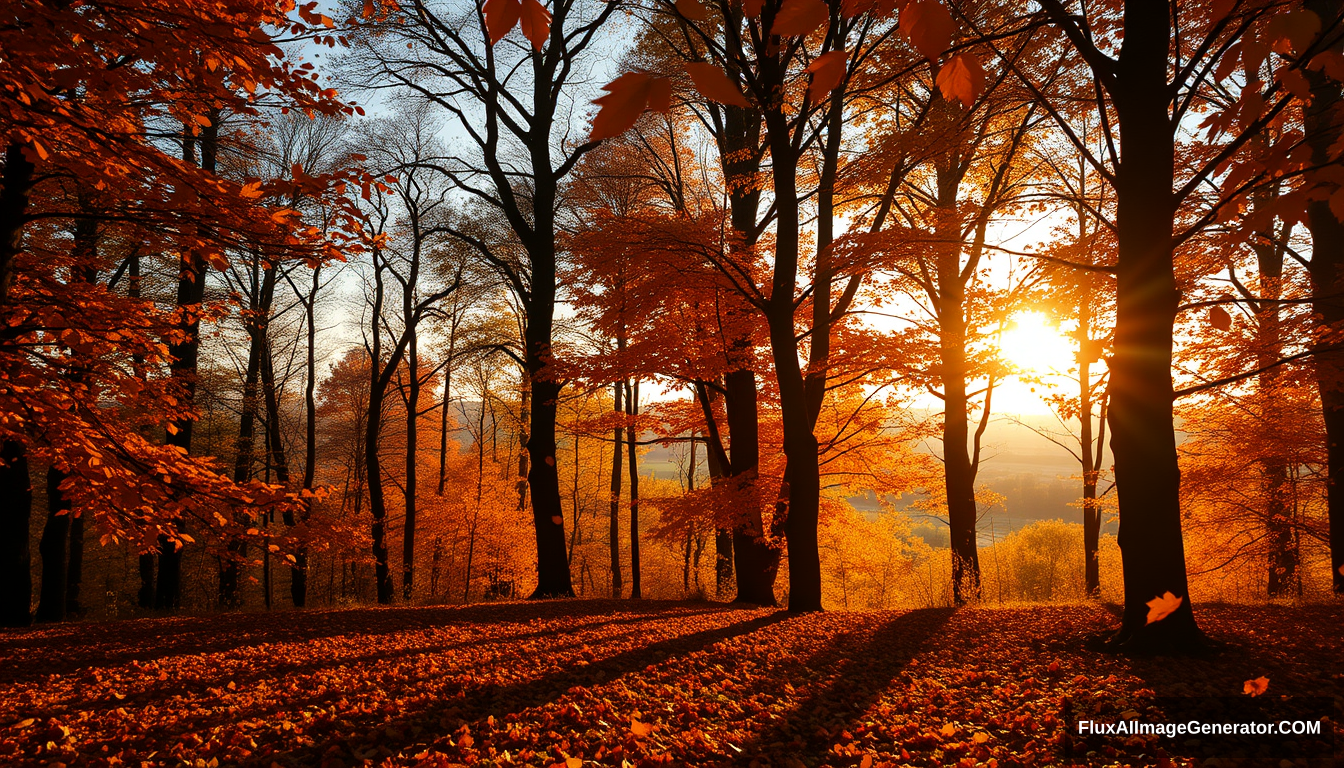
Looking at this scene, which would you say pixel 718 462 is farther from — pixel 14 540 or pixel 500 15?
pixel 500 15

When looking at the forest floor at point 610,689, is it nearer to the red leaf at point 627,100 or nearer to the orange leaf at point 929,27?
the red leaf at point 627,100

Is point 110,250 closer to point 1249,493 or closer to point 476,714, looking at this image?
point 476,714

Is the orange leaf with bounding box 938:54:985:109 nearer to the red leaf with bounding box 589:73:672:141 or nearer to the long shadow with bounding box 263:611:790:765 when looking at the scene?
the red leaf with bounding box 589:73:672:141

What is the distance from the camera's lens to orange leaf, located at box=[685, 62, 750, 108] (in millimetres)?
1191

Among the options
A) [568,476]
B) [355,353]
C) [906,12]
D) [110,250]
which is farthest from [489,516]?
[906,12]

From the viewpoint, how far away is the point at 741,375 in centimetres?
1052

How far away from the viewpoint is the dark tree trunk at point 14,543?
787 cm

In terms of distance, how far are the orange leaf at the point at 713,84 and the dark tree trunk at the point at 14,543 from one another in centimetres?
1070

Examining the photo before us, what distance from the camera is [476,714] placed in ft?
10.6

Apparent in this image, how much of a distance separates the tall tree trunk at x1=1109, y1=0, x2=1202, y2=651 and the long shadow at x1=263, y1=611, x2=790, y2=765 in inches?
127

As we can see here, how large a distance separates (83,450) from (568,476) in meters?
24.6

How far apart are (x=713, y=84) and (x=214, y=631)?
7137 mm

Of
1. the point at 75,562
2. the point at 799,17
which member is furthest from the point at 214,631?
the point at 75,562

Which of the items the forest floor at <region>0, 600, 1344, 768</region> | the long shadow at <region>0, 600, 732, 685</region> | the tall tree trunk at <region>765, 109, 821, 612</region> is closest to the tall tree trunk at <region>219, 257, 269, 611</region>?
the long shadow at <region>0, 600, 732, 685</region>
